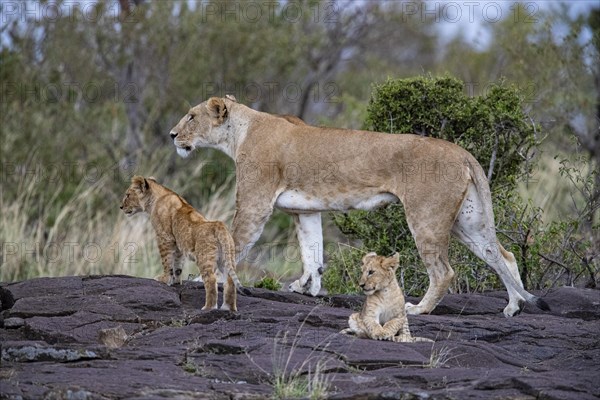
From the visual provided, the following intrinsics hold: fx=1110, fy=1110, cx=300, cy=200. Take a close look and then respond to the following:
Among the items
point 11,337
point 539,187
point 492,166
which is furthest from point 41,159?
point 11,337

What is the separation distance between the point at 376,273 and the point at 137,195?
3175 millimetres

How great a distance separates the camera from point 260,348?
7.65 m

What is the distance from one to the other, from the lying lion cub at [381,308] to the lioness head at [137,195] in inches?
118

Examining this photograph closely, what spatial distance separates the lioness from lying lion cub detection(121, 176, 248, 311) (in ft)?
2.45

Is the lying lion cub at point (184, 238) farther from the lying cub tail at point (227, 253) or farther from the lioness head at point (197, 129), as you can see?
the lioness head at point (197, 129)

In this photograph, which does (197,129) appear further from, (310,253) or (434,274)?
(434,274)

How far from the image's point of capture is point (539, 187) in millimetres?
18156

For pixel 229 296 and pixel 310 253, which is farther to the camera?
pixel 310 253

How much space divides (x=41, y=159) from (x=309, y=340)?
1180cm

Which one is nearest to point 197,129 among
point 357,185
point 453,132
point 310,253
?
point 310,253

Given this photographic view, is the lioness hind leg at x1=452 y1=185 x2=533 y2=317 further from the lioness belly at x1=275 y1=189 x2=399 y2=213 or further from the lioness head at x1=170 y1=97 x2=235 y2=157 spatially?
the lioness head at x1=170 y1=97 x2=235 y2=157

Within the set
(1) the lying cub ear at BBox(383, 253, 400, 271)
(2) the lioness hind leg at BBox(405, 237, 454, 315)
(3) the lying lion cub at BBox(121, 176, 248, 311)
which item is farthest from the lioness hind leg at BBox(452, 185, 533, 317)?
(3) the lying lion cub at BBox(121, 176, 248, 311)

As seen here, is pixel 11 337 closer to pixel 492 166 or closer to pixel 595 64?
pixel 492 166

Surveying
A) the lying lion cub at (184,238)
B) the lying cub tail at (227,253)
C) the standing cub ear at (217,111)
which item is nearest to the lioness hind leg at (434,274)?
the lying lion cub at (184,238)
